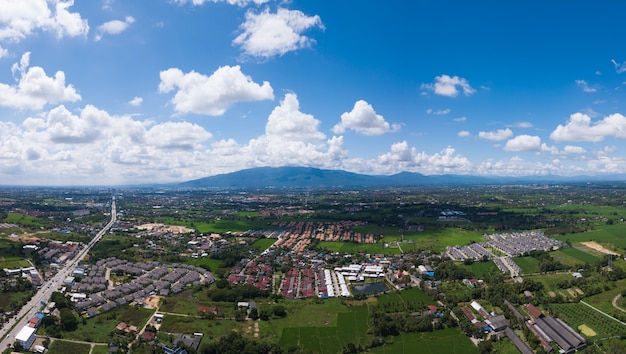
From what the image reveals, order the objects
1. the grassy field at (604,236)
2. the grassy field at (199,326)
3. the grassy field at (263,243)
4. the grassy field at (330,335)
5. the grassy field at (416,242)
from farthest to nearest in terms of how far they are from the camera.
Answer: the grassy field at (263,243) < the grassy field at (416,242) < the grassy field at (604,236) < the grassy field at (199,326) < the grassy field at (330,335)

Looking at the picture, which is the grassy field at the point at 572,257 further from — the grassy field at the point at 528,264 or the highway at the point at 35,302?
the highway at the point at 35,302

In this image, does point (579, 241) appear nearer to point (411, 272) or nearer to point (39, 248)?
point (411, 272)

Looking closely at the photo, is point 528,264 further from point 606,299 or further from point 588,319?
point 588,319

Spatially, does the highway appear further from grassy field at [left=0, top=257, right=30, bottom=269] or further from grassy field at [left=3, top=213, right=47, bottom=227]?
grassy field at [left=3, top=213, right=47, bottom=227]

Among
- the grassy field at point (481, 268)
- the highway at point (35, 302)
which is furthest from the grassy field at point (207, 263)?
the grassy field at point (481, 268)

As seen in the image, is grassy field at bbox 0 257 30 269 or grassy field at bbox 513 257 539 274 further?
grassy field at bbox 0 257 30 269

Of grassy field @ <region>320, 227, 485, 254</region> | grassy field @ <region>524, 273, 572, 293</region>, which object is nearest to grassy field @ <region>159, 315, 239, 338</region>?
grassy field @ <region>320, 227, 485, 254</region>
